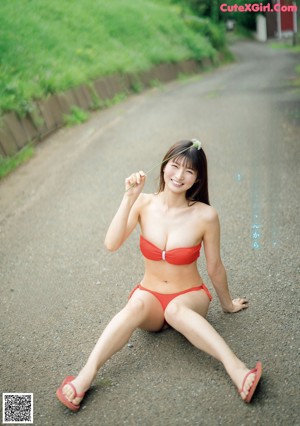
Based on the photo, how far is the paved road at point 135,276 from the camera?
9.21 feet

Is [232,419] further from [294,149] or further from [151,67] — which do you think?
[151,67]

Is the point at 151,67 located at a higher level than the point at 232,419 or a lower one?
lower

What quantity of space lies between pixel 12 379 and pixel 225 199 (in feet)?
10.9

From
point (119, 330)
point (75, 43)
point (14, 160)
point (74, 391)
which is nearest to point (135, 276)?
point (119, 330)

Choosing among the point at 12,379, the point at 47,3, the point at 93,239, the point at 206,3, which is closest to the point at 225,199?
the point at 93,239

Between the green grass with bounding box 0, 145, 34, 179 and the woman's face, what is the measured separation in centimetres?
430

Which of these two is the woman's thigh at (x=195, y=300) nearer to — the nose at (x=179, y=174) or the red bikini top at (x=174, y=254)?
the red bikini top at (x=174, y=254)

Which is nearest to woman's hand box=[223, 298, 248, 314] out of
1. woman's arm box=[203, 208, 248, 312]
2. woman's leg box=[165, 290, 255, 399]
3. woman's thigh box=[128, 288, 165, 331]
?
woman's arm box=[203, 208, 248, 312]

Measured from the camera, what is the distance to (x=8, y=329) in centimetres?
369

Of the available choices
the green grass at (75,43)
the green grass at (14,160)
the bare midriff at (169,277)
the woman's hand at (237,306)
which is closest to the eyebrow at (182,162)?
the bare midriff at (169,277)

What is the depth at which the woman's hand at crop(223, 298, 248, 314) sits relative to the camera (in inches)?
141

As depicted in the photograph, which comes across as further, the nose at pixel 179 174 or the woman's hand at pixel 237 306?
the woman's hand at pixel 237 306

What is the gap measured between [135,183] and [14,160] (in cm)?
475

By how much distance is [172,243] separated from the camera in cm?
320
